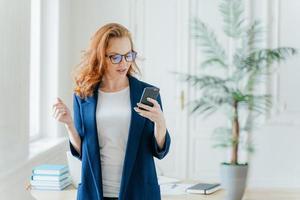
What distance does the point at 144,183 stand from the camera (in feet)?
7.33

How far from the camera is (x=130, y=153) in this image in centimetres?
216

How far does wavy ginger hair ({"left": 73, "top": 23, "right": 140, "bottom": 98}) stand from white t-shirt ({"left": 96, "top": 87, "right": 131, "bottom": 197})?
0.11 m

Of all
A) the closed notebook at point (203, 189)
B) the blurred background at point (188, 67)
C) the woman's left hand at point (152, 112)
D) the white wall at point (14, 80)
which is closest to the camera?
the woman's left hand at point (152, 112)

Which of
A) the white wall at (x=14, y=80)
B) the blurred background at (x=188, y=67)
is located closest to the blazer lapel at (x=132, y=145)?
the white wall at (x=14, y=80)

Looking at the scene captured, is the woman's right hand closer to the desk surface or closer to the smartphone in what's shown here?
the smartphone

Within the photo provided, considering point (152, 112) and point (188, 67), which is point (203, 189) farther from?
point (188, 67)

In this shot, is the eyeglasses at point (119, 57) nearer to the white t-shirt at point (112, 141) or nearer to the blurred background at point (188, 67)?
the white t-shirt at point (112, 141)

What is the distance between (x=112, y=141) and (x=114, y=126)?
0.19ft

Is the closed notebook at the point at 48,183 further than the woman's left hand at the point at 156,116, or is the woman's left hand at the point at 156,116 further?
the closed notebook at the point at 48,183

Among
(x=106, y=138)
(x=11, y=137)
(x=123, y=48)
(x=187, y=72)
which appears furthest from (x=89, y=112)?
(x=187, y=72)

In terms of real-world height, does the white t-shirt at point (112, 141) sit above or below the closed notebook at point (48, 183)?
above

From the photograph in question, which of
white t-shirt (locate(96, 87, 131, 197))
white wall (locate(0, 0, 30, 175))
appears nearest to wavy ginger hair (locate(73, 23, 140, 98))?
white t-shirt (locate(96, 87, 131, 197))

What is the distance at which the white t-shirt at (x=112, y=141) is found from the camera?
220 cm

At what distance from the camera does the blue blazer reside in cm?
217
